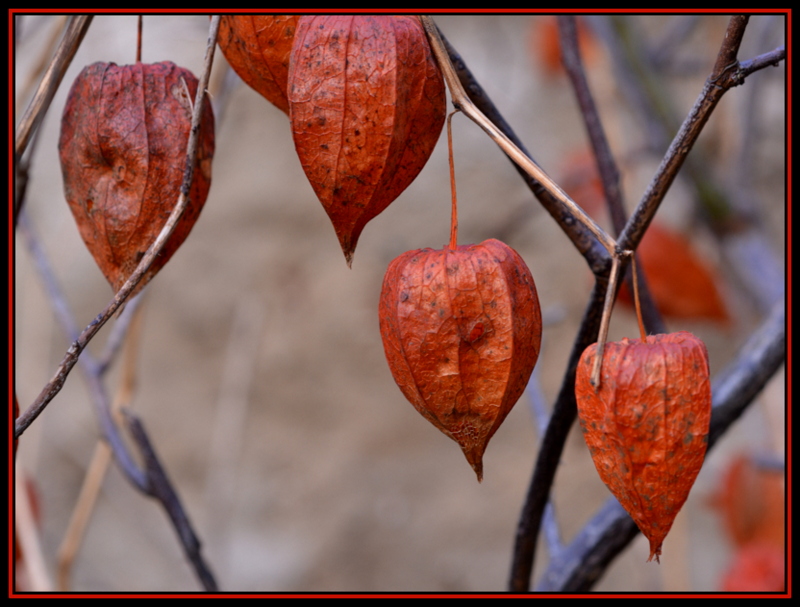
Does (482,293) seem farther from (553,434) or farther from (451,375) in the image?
(553,434)

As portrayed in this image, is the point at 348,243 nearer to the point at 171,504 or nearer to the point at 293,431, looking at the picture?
the point at 171,504

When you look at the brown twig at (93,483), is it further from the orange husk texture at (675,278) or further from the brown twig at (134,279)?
the orange husk texture at (675,278)

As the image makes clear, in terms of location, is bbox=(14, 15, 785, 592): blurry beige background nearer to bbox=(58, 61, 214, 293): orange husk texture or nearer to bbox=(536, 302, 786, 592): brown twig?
bbox=(536, 302, 786, 592): brown twig

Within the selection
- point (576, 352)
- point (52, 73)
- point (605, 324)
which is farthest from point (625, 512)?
point (52, 73)

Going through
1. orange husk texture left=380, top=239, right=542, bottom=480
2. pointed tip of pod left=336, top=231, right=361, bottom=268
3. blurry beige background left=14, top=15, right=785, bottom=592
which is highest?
pointed tip of pod left=336, top=231, right=361, bottom=268

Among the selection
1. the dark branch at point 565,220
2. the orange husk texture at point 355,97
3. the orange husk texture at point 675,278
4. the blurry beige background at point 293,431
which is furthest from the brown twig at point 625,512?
the blurry beige background at point 293,431

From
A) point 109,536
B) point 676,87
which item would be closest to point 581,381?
point 109,536

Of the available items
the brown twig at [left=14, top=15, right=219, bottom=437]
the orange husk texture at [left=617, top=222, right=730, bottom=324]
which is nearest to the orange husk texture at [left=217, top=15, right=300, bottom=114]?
the brown twig at [left=14, top=15, right=219, bottom=437]

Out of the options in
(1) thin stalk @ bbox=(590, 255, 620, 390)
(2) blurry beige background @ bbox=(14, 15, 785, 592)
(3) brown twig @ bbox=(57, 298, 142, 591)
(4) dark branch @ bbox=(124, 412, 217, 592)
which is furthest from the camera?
(2) blurry beige background @ bbox=(14, 15, 785, 592)
